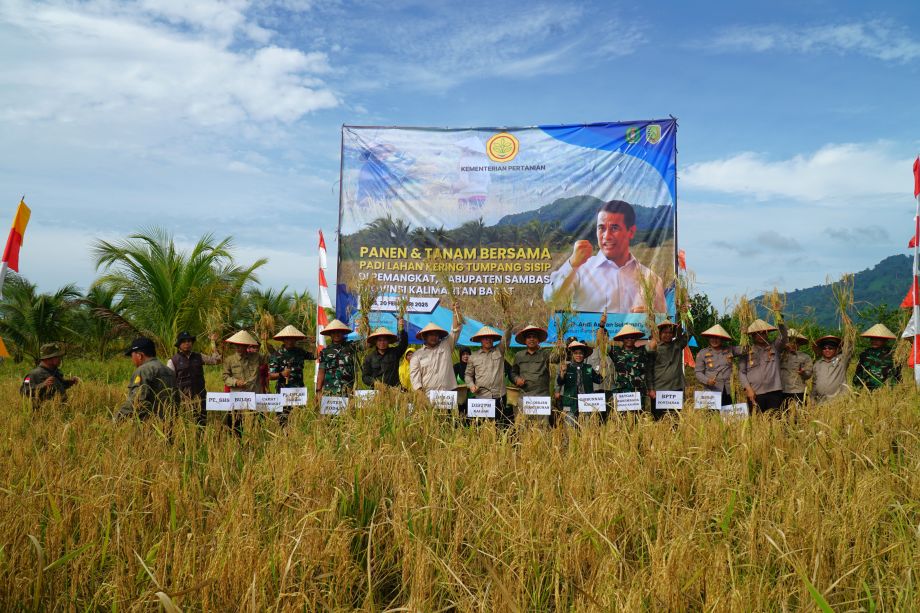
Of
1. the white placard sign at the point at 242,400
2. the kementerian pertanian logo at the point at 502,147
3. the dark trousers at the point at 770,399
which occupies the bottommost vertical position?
the dark trousers at the point at 770,399

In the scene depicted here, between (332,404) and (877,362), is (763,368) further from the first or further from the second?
(332,404)

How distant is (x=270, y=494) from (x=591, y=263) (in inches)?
307

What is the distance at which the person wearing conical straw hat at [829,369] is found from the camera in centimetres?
775

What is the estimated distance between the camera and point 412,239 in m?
11.1

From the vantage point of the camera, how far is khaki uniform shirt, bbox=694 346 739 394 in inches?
307

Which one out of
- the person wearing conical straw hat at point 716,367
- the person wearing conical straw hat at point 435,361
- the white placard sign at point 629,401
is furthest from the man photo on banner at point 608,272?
the white placard sign at point 629,401

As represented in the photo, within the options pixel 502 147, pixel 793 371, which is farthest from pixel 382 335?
pixel 502 147

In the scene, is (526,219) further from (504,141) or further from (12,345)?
(12,345)

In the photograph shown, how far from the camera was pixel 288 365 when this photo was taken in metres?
7.61

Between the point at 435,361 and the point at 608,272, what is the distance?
427 cm

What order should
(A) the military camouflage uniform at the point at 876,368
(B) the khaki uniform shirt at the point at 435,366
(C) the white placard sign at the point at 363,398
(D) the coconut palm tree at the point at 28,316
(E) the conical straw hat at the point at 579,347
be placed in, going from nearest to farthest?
(C) the white placard sign at the point at 363,398 < (B) the khaki uniform shirt at the point at 435,366 < (E) the conical straw hat at the point at 579,347 < (A) the military camouflage uniform at the point at 876,368 < (D) the coconut palm tree at the point at 28,316

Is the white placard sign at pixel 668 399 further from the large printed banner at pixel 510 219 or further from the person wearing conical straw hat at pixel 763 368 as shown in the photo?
the large printed banner at pixel 510 219

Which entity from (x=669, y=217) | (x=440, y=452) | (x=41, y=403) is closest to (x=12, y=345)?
(x=41, y=403)

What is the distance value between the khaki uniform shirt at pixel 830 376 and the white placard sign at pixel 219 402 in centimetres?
622
